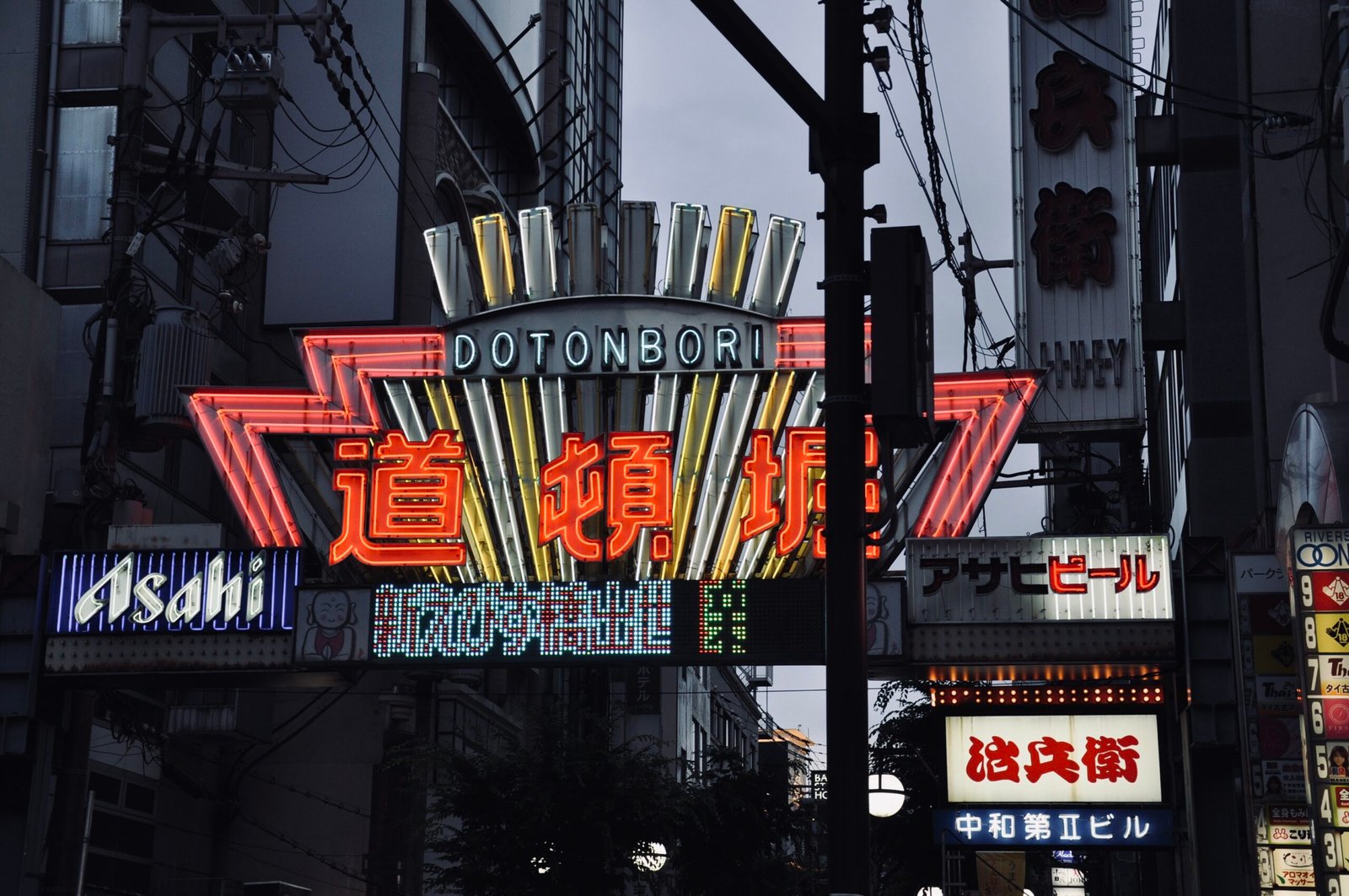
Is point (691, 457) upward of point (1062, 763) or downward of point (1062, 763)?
upward

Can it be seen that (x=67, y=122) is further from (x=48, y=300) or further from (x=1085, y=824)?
(x=1085, y=824)

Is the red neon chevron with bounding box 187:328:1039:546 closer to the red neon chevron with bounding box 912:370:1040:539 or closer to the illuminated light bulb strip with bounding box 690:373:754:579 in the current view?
the red neon chevron with bounding box 912:370:1040:539

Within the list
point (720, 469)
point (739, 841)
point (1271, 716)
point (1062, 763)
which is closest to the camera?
Answer: point (1271, 716)

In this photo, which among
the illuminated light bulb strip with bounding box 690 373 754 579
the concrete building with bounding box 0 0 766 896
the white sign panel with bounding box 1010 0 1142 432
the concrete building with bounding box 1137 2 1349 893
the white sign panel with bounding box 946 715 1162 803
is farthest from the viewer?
the white sign panel with bounding box 1010 0 1142 432

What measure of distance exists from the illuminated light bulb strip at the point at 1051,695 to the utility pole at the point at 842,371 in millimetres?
13167

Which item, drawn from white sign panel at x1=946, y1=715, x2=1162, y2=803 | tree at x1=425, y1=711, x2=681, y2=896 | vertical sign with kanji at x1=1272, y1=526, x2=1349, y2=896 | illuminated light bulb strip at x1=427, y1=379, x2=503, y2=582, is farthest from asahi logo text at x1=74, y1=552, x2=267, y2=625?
vertical sign with kanji at x1=1272, y1=526, x2=1349, y2=896

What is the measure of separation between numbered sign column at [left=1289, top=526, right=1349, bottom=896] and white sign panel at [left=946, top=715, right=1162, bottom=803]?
811 centimetres

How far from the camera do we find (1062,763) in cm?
2203

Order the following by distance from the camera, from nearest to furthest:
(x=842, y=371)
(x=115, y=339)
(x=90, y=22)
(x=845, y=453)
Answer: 1. (x=845, y=453)
2. (x=842, y=371)
3. (x=115, y=339)
4. (x=90, y=22)

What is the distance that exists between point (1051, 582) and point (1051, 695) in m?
2.14

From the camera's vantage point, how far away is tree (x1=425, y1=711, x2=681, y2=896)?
24.5 metres

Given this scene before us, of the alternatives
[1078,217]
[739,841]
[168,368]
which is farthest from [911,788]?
[168,368]

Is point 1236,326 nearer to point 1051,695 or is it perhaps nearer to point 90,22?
point 1051,695

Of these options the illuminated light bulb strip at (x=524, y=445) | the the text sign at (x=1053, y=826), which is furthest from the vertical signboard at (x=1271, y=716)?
the illuminated light bulb strip at (x=524, y=445)
